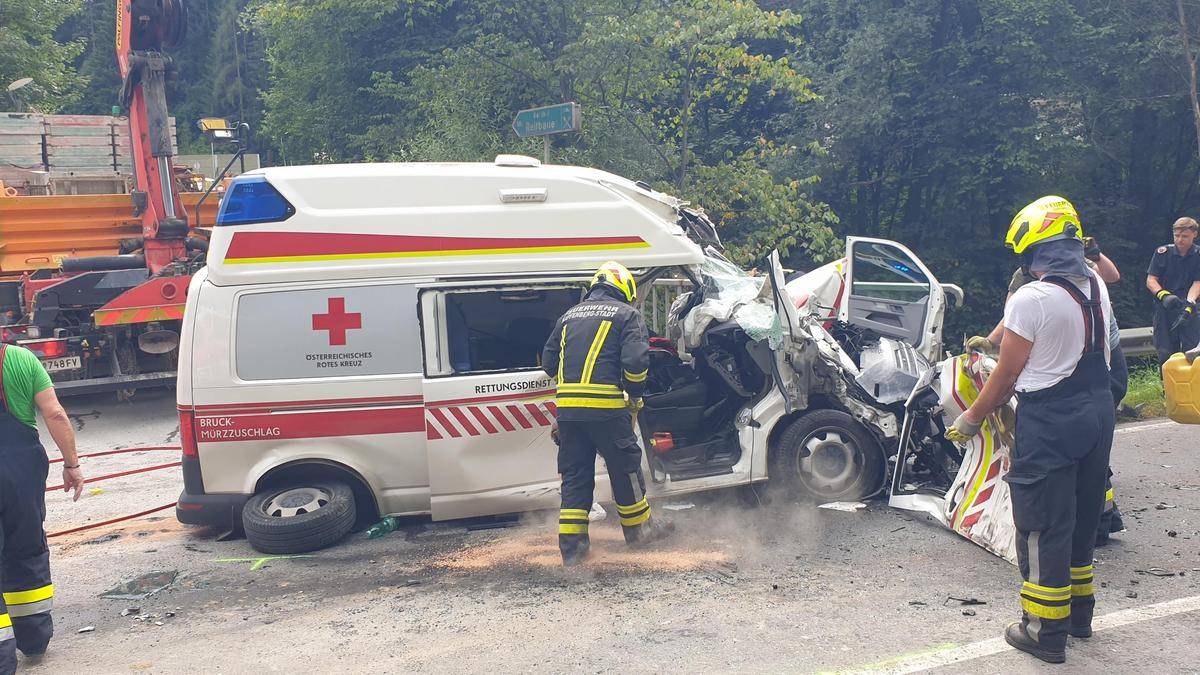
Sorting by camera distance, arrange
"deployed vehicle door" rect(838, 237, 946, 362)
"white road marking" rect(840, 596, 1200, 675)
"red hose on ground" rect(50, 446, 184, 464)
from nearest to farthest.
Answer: "white road marking" rect(840, 596, 1200, 675), "deployed vehicle door" rect(838, 237, 946, 362), "red hose on ground" rect(50, 446, 184, 464)

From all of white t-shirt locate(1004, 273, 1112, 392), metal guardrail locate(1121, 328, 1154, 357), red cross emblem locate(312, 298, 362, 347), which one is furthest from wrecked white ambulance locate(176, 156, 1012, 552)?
metal guardrail locate(1121, 328, 1154, 357)

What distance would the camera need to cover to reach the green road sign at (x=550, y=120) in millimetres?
8852

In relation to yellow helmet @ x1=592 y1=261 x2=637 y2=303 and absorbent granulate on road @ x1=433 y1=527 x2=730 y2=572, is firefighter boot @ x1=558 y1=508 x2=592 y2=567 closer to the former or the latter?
absorbent granulate on road @ x1=433 y1=527 x2=730 y2=572

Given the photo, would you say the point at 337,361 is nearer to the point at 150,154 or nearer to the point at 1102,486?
the point at 1102,486

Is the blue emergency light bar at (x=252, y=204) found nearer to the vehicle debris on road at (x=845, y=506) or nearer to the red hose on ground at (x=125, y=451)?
the vehicle debris on road at (x=845, y=506)

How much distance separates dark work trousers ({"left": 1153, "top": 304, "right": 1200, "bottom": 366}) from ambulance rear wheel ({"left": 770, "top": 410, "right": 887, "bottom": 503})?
3.55 m

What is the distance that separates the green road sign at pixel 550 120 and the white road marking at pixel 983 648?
233 inches

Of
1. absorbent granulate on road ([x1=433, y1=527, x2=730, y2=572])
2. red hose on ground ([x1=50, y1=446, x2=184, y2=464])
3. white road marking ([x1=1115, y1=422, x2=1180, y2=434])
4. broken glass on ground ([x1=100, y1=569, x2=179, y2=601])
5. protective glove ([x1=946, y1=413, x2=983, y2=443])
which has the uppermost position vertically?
protective glove ([x1=946, y1=413, x2=983, y2=443])

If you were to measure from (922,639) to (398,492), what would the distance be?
320 centimetres

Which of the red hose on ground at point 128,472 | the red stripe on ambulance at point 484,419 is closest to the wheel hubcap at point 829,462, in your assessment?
the red stripe on ambulance at point 484,419

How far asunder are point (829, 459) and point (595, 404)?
183 centimetres

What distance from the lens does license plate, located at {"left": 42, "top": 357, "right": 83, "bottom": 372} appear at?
413 inches

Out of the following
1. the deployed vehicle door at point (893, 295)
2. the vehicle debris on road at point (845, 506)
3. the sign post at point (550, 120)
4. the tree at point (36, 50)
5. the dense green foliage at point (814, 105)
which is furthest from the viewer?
the tree at point (36, 50)

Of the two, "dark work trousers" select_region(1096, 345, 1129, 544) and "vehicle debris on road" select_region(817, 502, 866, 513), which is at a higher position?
"dark work trousers" select_region(1096, 345, 1129, 544)
